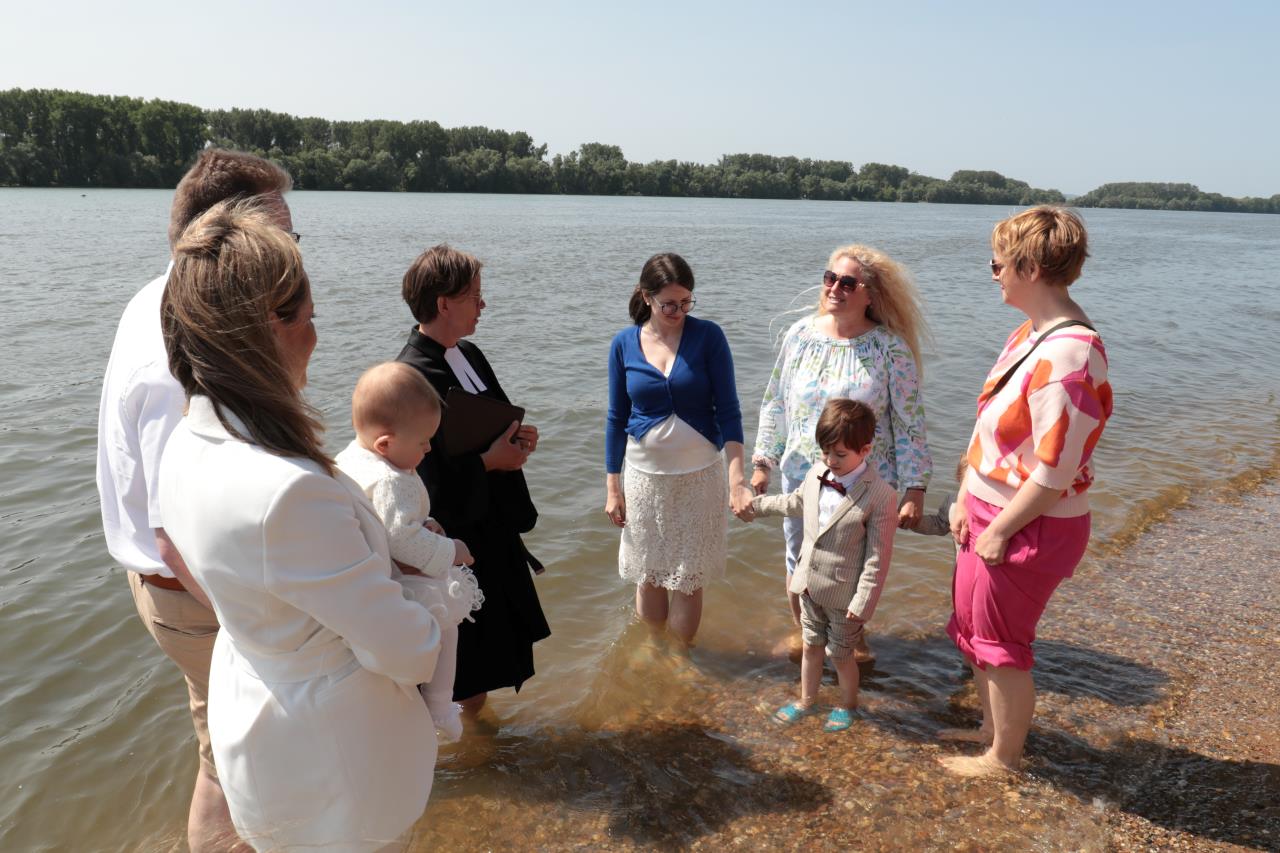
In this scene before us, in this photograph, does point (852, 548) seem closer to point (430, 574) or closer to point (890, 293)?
point (890, 293)

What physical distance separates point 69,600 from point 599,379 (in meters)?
7.04

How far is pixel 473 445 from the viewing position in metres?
3.41

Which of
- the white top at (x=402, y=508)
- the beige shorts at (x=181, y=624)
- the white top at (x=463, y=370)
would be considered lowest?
the beige shorts at (x=181, y=624)

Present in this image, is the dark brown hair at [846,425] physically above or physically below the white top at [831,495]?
above

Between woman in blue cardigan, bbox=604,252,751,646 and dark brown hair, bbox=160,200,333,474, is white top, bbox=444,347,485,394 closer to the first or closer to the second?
woman in blue cardigan, bbox=604,252,751,646

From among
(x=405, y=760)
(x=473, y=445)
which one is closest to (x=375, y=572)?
(x=405, y=760)

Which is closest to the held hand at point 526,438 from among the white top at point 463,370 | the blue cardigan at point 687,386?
the white top at point 463,370

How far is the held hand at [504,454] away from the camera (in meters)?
3.47

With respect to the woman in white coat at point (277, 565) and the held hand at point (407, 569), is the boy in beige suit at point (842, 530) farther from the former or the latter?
the woman in white coat at point (277, 565)

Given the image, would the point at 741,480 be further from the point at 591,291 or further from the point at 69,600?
the point at 591,291

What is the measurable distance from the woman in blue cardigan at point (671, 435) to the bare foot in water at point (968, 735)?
1384mm

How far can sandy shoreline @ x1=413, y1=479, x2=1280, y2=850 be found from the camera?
346cm

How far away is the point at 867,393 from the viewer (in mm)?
4066

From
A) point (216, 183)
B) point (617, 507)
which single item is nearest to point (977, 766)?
point (617, 507)
